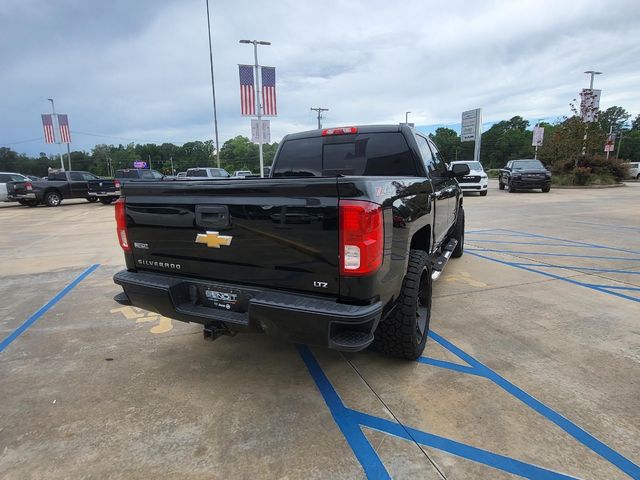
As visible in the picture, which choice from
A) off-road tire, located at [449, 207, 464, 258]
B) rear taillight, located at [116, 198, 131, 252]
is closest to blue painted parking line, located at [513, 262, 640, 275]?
off-road tire, located at [449, 207, 464, 258]

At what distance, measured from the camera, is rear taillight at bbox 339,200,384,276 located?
213 cm

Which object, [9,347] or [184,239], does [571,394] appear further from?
[9,347]

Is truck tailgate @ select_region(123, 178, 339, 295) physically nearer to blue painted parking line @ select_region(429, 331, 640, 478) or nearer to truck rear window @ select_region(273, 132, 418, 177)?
blue painted parking line @ select_region(429, 331, 640, 478)

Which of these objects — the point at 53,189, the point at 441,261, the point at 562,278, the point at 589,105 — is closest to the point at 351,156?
the point at 441,261

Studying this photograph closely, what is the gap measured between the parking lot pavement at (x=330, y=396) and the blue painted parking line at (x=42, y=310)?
26 millimetres

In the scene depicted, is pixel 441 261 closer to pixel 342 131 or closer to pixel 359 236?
pixel 342 131

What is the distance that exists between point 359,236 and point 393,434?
1200 millimetres

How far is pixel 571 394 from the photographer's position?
2639mm

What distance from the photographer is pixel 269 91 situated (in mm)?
21062

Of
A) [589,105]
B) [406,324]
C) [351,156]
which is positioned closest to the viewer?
[406,324]

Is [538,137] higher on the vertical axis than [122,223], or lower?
higher

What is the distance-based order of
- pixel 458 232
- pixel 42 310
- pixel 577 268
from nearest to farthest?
pixel 42 310, pixel 577 268, pixel 458 232

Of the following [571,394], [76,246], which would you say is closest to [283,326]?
[571,394]

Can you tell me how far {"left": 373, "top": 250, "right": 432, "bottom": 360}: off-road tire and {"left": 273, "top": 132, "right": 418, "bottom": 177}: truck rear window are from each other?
117cm
